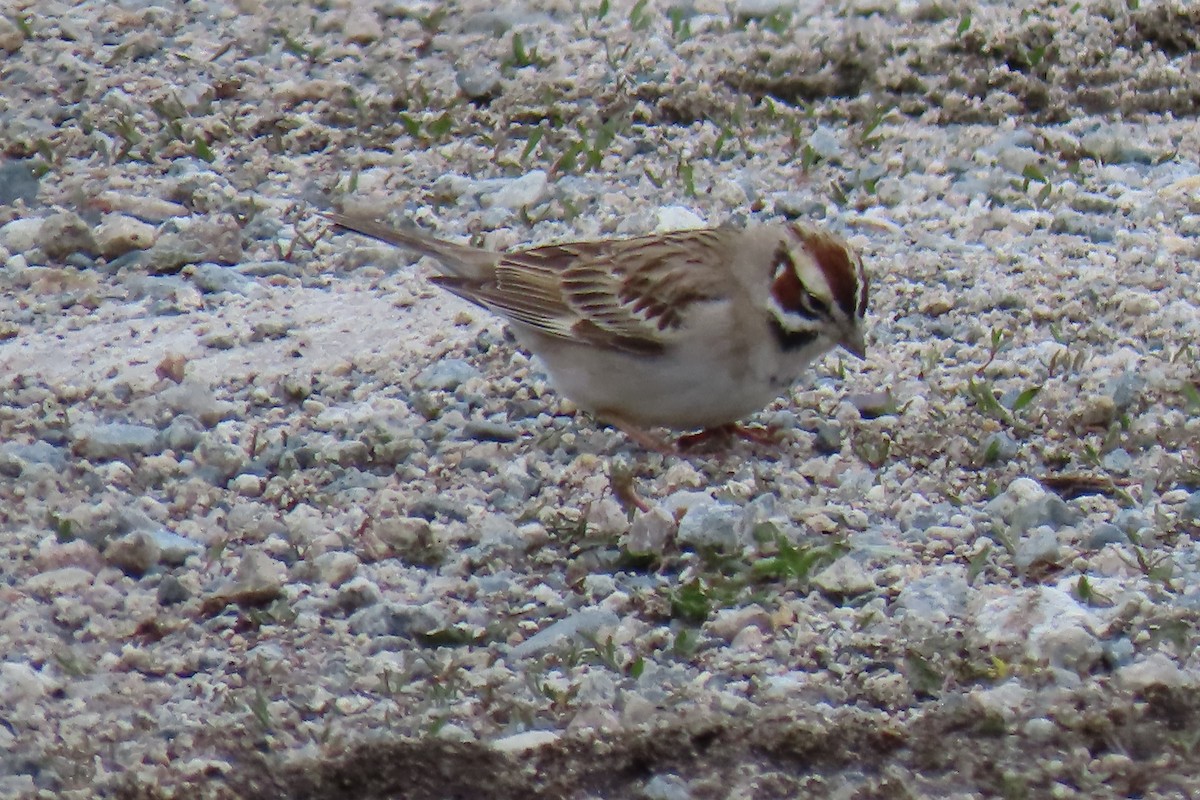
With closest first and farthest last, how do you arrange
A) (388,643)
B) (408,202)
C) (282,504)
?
(388,643) → (282,504) → (408,202)

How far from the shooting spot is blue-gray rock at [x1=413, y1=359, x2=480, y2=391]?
6047 mm

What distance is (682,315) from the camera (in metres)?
5.62

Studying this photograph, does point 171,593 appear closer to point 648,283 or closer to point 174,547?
point 174,547

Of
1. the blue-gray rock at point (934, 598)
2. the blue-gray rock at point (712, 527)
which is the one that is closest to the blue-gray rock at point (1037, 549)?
A: the blue-gray rock at point (934, 598)

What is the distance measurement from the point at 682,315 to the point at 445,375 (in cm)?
88

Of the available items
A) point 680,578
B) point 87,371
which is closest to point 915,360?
point 680,578

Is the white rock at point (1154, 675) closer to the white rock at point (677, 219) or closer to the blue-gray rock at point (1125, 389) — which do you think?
the blue-gray rock at point (1125, 389)

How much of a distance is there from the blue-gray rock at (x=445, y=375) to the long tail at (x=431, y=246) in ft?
0.96

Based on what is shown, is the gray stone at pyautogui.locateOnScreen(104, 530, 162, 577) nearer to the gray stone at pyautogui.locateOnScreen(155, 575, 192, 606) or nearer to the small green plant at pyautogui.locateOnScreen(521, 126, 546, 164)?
the gray stone at pyautogui.locateOnScreen(155, 575, 192, 606)

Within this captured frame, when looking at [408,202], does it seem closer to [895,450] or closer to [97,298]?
[97,298]

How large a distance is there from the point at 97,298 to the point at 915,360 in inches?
109

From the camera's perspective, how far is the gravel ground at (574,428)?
4309mm

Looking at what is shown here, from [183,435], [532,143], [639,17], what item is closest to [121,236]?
[183,435]

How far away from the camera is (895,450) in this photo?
5.58m
